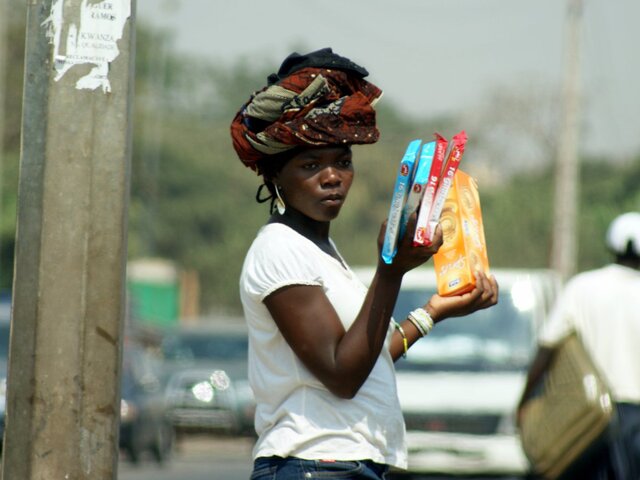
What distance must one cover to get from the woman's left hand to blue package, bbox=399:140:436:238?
457 millimetres

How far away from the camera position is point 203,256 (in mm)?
70625

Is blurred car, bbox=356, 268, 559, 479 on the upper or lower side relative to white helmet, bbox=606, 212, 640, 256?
lower

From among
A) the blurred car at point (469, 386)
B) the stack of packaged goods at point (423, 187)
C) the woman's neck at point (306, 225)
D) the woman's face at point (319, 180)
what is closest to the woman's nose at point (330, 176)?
the woman's face at point (319, 180)

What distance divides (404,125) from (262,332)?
3689 inches

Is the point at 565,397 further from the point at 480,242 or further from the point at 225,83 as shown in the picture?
the point at 225,83

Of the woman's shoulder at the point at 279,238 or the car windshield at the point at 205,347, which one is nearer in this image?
the woman's shoulder at the point at 279,238

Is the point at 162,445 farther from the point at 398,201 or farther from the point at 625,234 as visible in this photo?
the point at 398,201

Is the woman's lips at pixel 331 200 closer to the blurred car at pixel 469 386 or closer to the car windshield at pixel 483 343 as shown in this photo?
the blurred car at pixel 469 386

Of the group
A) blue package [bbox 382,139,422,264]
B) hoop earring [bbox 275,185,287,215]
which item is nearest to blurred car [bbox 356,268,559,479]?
hoop earring [bbox 275,185,287,215]

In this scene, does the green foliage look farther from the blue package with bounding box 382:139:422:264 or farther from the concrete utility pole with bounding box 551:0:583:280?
the blue package with bounding box 382:139:422:264

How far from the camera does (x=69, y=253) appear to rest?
137 inches

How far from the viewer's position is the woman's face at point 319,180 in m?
3.47

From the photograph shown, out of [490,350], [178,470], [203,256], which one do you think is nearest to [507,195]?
[203,256]

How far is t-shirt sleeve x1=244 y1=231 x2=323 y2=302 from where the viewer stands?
335 centimetres
